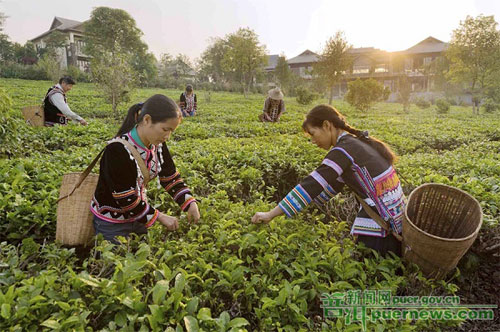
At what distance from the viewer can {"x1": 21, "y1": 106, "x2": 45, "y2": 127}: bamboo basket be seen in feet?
21.8

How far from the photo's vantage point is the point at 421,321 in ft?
6.02

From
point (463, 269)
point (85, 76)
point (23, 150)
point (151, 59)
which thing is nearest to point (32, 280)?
point (463, 269)

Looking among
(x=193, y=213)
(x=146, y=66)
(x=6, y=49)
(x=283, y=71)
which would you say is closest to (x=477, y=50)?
(x=283, y=71)

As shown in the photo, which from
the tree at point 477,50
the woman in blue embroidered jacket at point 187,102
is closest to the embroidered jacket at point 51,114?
the woman in blue embroidered jacket at point 187,102

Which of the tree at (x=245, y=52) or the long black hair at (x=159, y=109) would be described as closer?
the long black hair at (x=159, y=109)

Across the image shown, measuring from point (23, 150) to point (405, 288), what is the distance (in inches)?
209

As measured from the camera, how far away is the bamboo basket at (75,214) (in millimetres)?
2383

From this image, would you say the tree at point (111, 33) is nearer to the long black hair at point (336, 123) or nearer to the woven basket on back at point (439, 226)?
the long black hair at point (336, 123)

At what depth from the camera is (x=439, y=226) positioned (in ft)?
8.59

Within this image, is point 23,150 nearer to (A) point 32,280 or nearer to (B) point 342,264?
(A) point 32,280

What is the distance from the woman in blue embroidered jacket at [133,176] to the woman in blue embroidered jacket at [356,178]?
0.81 metres

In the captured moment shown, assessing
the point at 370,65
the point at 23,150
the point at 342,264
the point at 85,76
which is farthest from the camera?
the point at 370,65

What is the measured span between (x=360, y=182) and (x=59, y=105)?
6.18 metres

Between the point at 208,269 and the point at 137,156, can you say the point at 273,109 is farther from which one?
the point at 208,269
